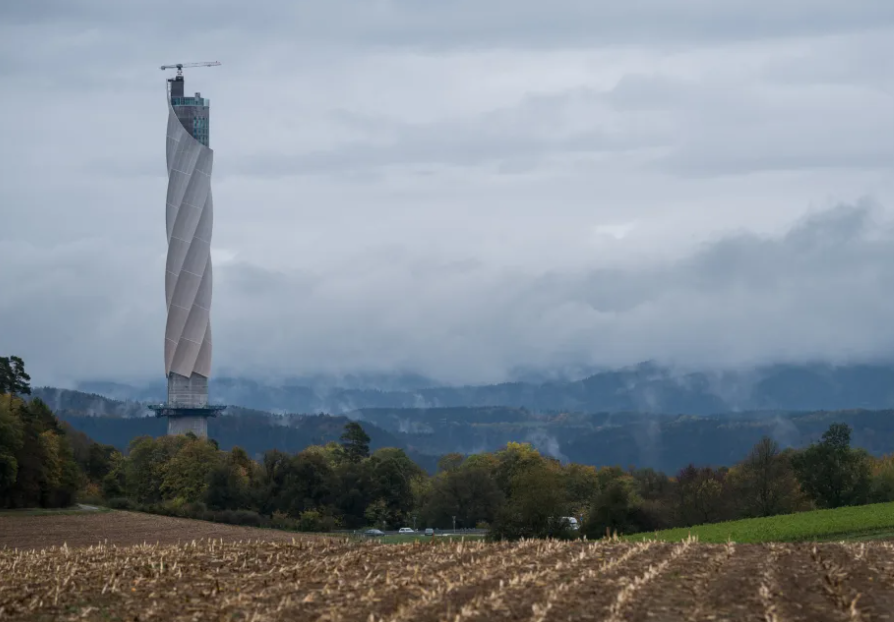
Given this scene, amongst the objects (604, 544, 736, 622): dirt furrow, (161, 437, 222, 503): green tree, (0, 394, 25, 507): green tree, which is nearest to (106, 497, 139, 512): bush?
(0, 394, 25, 507): green tree

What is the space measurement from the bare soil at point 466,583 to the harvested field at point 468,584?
6 centimetres

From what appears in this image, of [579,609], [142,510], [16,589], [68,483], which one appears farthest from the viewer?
[142,510]

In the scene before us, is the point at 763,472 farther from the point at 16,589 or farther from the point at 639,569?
the point at 16,589

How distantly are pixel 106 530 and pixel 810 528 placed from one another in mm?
55177

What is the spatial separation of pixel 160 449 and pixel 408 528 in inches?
1876

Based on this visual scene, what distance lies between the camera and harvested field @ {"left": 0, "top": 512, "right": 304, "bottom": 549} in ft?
288

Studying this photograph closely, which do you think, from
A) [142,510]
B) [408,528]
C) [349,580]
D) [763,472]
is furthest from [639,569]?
[408,528]

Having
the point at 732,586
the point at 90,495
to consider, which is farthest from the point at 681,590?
the point at 90,495

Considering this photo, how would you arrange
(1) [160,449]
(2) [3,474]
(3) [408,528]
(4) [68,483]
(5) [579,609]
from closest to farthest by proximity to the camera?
(5) [579,609] → (2) [3,474] → (4) [68,483] → (3) [408,528] → (1) [160,449]

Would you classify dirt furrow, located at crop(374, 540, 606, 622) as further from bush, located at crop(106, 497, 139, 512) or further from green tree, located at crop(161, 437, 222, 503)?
green tree, located at crop(161, 437, 222, 503)

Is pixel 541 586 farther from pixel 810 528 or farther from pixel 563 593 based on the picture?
pixel 810 528

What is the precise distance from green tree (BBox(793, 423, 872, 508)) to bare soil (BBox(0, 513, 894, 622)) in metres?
85.4

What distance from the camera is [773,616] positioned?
30266 mm

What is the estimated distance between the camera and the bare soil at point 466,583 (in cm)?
3244
